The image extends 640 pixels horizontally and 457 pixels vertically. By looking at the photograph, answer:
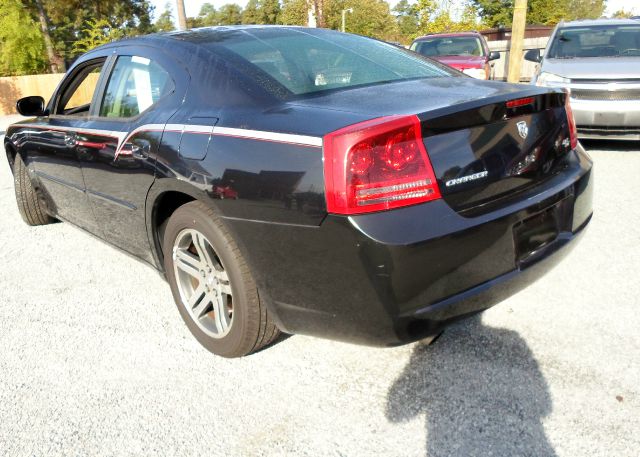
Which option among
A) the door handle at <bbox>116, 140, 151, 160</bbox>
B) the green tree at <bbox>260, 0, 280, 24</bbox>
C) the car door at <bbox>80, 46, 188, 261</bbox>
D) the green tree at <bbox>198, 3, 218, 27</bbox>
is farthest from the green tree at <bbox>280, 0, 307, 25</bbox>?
the green tree at <bbox>198, 3, 218, 27</bbox>

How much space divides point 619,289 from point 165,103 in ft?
8.67

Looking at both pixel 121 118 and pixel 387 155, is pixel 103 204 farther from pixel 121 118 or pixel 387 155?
pixel 387 155

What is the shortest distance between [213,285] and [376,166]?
1106 millimetres

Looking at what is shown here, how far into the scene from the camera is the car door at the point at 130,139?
107 inches

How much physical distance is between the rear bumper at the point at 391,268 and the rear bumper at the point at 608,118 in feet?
15.4

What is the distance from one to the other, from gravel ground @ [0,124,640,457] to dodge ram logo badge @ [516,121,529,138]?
0.99m

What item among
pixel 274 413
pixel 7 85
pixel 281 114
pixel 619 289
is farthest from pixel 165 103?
pixel 7 85

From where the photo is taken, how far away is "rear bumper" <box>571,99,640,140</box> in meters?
6.18

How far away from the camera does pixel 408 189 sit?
6.25ft

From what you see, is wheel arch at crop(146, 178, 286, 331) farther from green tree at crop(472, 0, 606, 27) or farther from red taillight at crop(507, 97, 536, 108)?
green tree at crop(472, 0, 606, 27)

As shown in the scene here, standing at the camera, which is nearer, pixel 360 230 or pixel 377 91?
pixel 360 230

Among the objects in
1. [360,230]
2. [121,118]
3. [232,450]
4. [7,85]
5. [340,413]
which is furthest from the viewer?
[7,85]

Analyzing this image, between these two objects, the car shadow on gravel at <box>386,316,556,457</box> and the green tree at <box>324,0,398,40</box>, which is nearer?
the car shadow on gravel at <box>386,316,556,457</box>

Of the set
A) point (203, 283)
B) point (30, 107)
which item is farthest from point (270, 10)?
point (203, 283)
